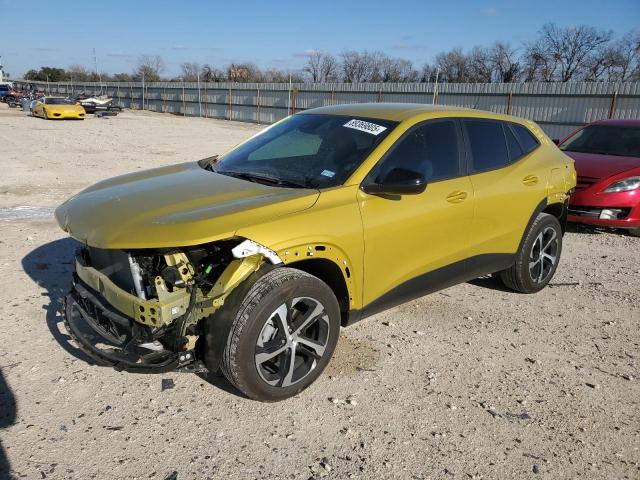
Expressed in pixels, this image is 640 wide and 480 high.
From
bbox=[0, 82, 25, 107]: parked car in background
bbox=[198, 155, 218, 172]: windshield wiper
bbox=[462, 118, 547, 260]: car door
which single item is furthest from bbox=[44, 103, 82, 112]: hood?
bbox=[462, 118, 547, 260]: car door

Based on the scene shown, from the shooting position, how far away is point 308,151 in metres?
3.99

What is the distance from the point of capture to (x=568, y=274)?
5820 mm

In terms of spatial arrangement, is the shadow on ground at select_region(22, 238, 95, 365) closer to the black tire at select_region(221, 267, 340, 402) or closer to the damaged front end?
the damaged front end

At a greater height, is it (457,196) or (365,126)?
(365,126)

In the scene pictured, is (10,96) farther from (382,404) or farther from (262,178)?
(382,404)

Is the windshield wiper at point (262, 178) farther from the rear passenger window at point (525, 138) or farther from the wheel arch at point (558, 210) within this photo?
the wheel arch at point (558, 210)

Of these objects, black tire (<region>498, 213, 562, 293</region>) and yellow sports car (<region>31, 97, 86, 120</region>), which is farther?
yellow sports car (<region>31, 97, 86, 120</region>)

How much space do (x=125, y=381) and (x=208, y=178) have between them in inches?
59.1

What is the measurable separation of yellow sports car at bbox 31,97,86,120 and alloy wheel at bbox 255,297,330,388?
27872 mm

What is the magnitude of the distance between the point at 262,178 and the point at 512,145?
241 centimetres

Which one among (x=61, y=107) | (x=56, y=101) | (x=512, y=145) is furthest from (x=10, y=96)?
→ (x=512, y=145)

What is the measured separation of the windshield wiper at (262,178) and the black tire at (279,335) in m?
0.68

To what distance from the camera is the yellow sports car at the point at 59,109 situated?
26.9 meters

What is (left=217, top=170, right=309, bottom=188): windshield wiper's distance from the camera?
11.5ft
